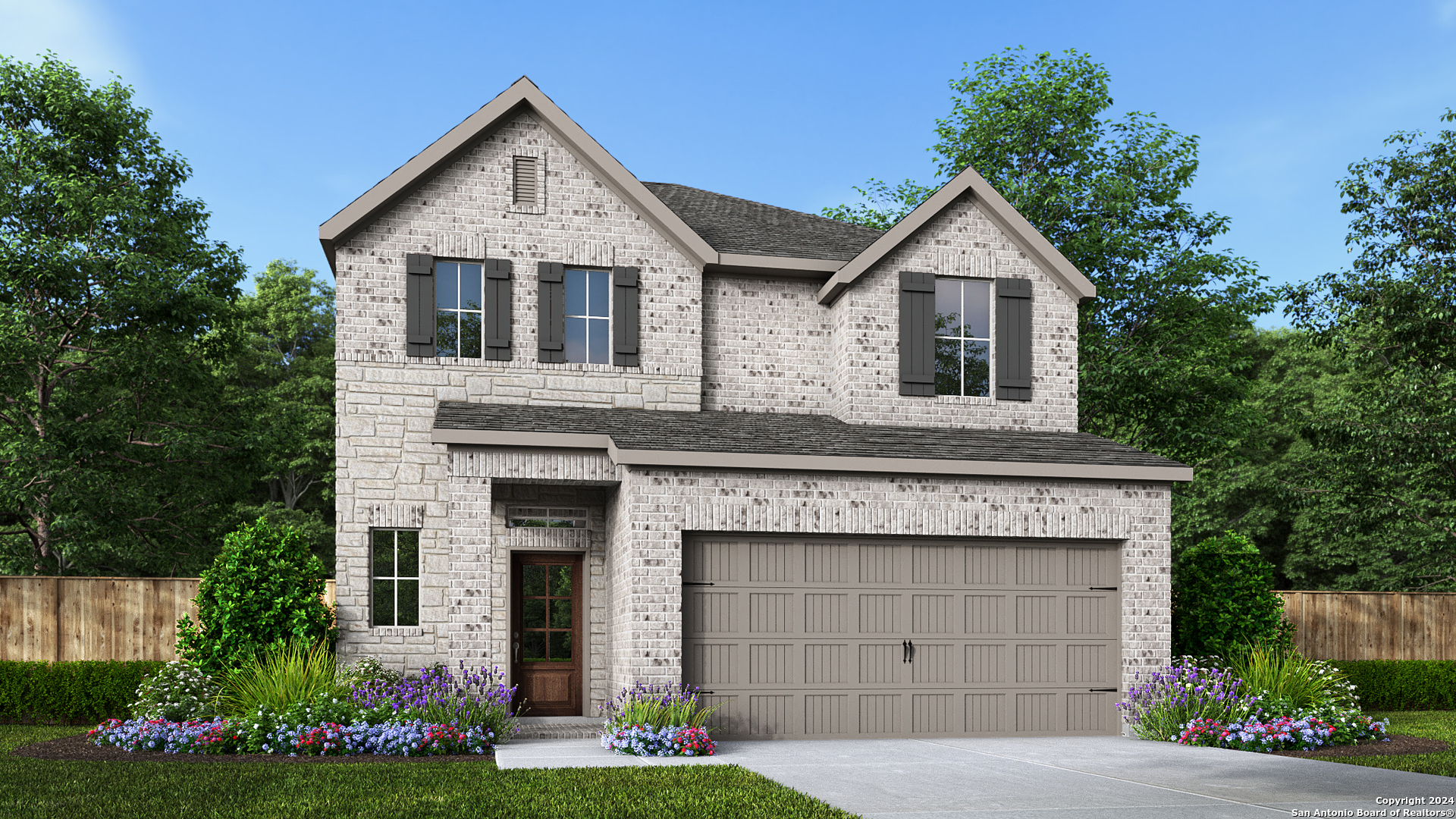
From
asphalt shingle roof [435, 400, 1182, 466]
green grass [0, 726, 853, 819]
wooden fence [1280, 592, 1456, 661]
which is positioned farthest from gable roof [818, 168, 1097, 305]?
green grass [0, 726, 853, 819]

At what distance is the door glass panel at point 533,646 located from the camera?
51.7 ft

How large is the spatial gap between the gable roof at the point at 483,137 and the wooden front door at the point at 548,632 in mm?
4786

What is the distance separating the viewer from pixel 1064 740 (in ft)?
45.9

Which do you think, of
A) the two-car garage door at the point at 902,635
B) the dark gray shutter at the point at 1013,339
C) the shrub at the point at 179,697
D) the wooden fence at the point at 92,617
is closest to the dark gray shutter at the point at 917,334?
the dark gray shutter at the point at 1013,339

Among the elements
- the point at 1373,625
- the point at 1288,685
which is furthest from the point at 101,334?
the point at 1373,625

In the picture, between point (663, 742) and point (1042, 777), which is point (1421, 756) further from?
point (663, 742)

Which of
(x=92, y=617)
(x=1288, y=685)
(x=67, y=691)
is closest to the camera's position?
(x=1288, y=685)

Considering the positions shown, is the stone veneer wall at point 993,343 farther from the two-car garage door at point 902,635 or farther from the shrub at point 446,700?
the shrub at point 446,700

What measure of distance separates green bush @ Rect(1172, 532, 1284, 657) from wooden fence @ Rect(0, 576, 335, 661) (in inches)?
495

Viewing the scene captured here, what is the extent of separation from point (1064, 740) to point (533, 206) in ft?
32.6

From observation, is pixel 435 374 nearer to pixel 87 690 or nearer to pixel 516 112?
pixel 516 112

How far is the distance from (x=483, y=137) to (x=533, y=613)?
261 inches

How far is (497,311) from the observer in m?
16.2

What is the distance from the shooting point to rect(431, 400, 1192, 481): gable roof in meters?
13.9
